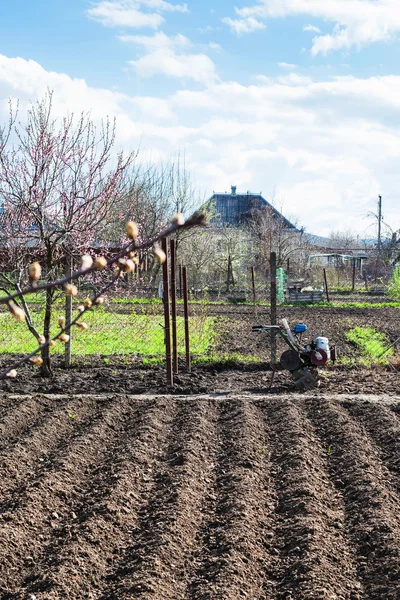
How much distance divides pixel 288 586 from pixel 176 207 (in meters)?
26.8

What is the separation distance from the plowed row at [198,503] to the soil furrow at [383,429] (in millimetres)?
22

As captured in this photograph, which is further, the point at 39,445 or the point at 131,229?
the point at 39,445

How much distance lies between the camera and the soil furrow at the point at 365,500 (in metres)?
4.06

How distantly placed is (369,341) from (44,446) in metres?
8.42

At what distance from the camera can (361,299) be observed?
85.9 ft

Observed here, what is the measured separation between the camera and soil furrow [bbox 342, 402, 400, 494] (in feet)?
19.5

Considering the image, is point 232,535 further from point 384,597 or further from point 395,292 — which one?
point 395,292

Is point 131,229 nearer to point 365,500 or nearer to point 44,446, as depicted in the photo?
point 365,500

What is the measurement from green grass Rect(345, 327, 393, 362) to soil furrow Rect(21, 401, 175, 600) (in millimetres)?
5865

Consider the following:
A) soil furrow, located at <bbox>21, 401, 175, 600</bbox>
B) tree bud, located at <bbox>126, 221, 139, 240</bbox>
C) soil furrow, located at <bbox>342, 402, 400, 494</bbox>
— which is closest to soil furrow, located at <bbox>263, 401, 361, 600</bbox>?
soil furrow, located at <bbox>342, 402, 400, 494</bbox>

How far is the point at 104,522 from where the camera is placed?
15.1 ft

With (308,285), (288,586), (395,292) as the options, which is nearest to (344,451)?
(288,586)

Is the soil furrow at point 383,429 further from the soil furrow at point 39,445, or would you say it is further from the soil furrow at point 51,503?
the soil furrow at point 39,445

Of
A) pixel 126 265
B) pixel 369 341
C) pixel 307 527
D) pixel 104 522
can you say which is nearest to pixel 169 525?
pixel 104 522
